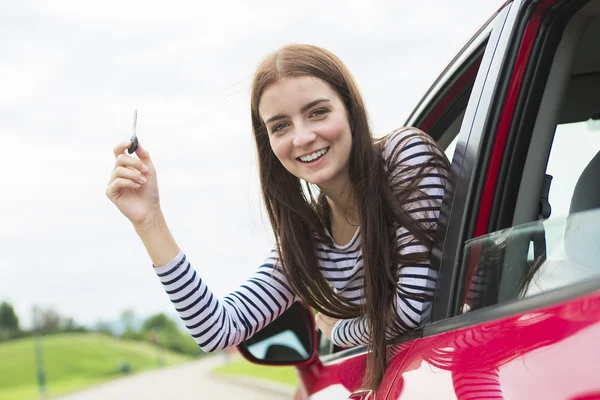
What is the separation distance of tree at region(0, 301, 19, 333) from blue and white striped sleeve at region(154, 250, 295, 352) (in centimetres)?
5172

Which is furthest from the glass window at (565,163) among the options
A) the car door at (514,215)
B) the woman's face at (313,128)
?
the woman's face at (313,128)

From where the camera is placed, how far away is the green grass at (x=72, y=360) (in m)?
44.1

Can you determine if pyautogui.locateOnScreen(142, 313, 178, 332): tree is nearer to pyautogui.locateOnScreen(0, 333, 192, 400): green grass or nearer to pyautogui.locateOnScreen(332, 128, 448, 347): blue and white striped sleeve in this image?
pyautogui.locateOnScreen(0, 333, 192, 400): green grass

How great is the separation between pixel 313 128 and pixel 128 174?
1.59 feet

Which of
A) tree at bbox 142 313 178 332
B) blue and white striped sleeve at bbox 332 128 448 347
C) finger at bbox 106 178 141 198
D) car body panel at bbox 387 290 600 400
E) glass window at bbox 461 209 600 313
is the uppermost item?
tree at bbox 142 313 178 332

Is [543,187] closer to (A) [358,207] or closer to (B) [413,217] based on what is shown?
(B) [413,217]

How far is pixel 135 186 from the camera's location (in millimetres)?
2316

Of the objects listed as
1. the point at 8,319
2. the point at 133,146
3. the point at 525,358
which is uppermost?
the point at 8,319

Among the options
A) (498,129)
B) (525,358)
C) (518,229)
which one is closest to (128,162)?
(498,129)

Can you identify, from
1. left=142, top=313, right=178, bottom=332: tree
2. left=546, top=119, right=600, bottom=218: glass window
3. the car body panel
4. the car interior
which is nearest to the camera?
the car body panel

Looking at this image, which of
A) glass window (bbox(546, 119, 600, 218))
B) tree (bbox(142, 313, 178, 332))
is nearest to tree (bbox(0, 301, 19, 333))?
tree (bbox(142, 313, 178, 332))

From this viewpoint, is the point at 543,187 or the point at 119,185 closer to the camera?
the point at 543,187

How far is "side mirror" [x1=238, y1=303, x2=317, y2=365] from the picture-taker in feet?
9.34

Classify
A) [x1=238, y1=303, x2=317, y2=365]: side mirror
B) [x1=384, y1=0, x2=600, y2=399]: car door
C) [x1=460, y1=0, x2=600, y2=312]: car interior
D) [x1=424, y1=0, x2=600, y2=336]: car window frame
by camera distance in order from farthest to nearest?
[x1=238, y1=303, x2=317, y2=365]: side mirror < [x1=424, y1=0, x2=600, y2=336]: car window frame < [x1=460, y1=0, x2=600, y2=312]: car interior < [x1=384, y1=0, x2=600, y2=399]: car door
